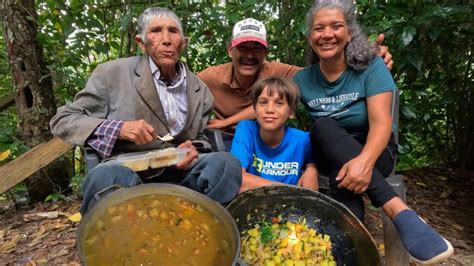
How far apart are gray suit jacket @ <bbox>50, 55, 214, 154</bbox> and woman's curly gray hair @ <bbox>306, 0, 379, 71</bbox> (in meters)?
0.99

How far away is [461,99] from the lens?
134 inches

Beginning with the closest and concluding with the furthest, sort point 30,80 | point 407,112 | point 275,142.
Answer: point 275,142, point 407,112, point 30,80

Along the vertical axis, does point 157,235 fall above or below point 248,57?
below

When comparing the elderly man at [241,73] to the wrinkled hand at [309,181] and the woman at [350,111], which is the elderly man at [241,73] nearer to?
the woman at [350,111]

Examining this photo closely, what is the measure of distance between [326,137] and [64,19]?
8.14ft

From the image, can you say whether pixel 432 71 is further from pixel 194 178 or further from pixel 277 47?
pixel 194 178

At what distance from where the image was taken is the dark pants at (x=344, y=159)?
2047 millimetres

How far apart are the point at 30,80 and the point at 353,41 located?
2680 mm

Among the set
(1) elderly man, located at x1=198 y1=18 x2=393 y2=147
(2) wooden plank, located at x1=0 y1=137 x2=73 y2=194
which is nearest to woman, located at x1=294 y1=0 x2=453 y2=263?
(1) elderly man, located at x1=198 y1=18 x2=393 y2=147

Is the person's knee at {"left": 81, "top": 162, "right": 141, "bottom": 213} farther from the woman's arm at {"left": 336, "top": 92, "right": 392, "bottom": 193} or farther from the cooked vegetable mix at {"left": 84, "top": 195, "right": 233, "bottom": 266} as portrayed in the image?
the woman's arm at {"left": 336, "top": 92, "right": 392, "bottom": 193}

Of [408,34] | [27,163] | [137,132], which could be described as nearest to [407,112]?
[408,34]

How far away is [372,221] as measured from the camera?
304 centimetres

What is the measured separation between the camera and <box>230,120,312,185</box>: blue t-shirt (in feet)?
7.79

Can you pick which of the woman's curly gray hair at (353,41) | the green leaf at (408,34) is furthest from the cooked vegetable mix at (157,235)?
the green leaf at (408,34)
